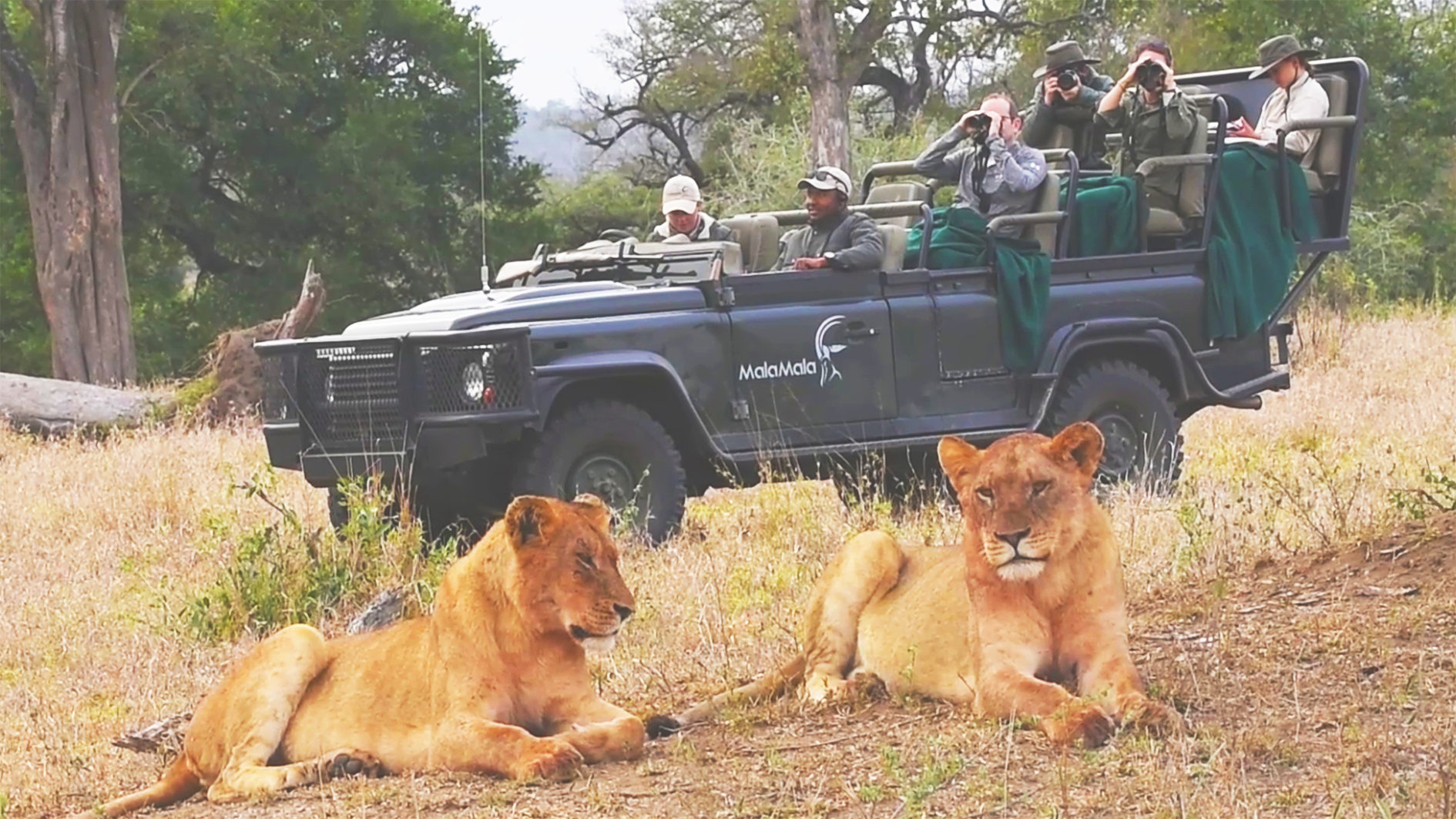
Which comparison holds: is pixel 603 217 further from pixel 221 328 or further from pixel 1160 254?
pixel 1160 254

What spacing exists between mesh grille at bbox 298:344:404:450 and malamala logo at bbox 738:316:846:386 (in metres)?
1.66

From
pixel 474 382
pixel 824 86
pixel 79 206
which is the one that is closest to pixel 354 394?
pixel 474 382

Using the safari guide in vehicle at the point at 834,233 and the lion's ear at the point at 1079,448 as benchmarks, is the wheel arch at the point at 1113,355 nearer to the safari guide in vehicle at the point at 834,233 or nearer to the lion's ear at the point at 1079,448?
the safari guide in vehicle at the point at 834,233

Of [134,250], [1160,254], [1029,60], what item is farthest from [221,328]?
[1160,254]

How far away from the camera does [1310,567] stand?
7512mm

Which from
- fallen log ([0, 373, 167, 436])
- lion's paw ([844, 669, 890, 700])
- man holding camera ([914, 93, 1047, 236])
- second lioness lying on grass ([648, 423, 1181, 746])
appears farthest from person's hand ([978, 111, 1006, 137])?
fallen log ([0, 373, 167, 436])

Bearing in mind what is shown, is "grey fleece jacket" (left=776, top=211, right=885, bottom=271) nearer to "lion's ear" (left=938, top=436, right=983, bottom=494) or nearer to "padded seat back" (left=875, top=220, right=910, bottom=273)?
"padded seat back" (left=875, top=220, right=910, bottom=273)

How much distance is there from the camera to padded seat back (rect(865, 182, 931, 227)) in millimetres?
11453

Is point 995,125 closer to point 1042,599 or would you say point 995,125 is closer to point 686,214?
Answer: point 686,214

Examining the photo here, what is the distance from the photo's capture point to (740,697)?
6.28 metres

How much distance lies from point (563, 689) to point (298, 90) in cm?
2658

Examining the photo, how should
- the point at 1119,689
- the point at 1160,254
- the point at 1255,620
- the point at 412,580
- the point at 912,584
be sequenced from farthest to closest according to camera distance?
the point at 1160,254 → the point at 412,580 → the point at 1255,620 → the point at 912,584 → the point at 1119,689

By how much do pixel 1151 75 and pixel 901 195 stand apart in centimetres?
146

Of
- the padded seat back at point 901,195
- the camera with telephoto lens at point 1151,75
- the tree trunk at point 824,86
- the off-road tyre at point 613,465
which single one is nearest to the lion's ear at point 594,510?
the off-road tyre at point 613,465
